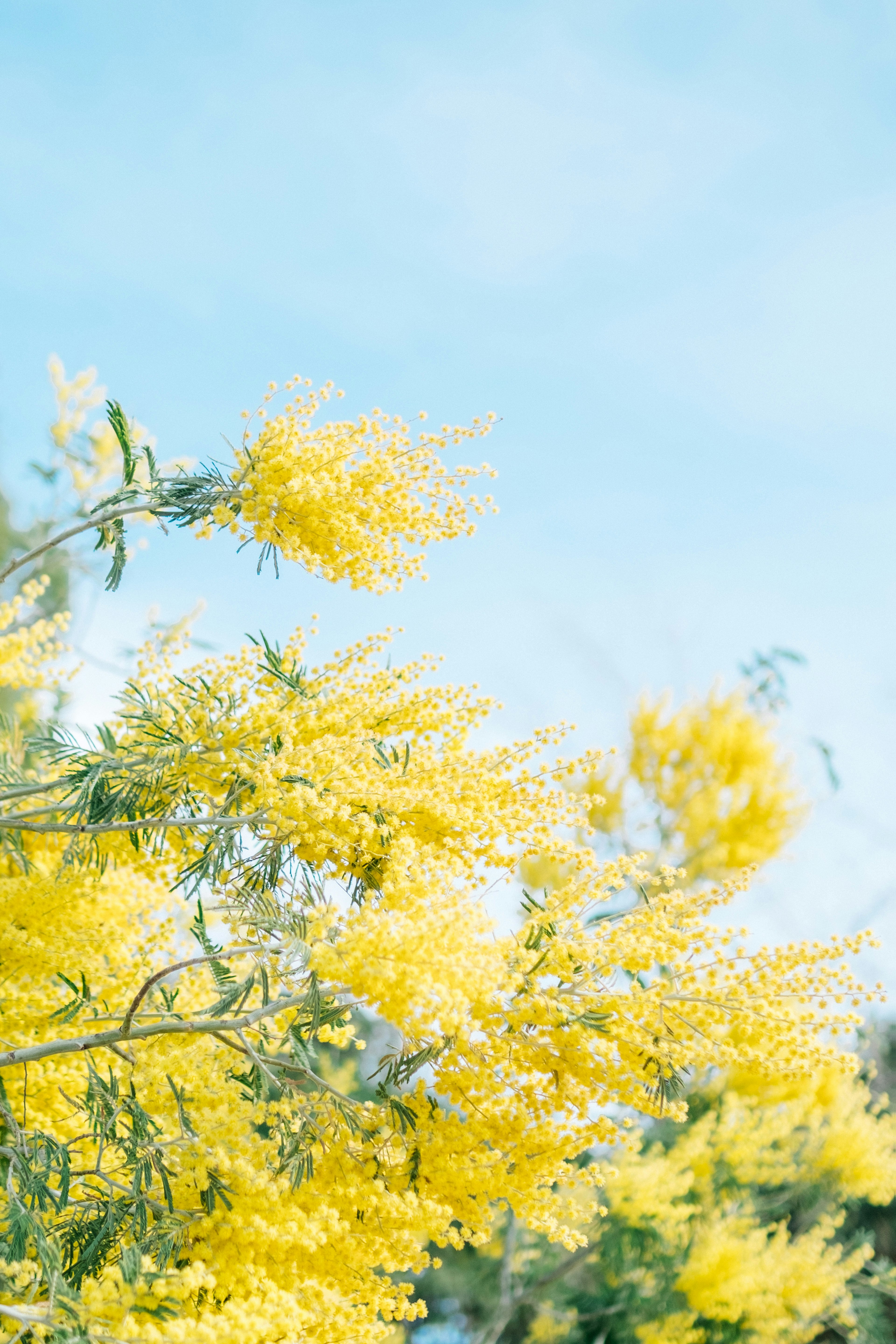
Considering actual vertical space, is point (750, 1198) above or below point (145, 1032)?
below

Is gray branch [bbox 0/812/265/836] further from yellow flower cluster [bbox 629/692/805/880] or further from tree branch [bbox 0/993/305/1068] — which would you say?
yellow flower cluster [bbox 629/692/805/880]

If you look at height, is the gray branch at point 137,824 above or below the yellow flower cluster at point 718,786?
below

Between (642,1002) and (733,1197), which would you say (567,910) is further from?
(733,1197)

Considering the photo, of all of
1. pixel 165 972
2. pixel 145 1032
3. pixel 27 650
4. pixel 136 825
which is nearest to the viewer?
pixel 165 972

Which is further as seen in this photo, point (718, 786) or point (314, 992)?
point (718, 786)

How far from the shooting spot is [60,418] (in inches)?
344

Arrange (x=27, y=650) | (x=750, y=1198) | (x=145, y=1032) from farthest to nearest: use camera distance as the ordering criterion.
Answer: (x=750, y=1198) < (x=27, y=650) < (x=145, y=1032)

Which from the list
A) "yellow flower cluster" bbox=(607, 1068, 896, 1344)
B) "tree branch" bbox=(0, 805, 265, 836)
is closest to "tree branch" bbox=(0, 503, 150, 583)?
"tree branch" bbox=(0, 805, 265, 836)

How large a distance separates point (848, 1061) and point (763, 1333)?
6.09 meters

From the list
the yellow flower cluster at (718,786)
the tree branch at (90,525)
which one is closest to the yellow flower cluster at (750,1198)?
the yellow flower cluster at (718,786)

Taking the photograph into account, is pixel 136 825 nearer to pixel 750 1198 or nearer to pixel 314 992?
pixel 314 992

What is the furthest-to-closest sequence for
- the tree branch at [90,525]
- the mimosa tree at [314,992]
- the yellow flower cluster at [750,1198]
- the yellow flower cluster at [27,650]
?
the yellow flower cluster at [750,1198] < the yellow flower cluster at [27,650] < the tree branch at [90,525] < the mimosa tree at [314,992]

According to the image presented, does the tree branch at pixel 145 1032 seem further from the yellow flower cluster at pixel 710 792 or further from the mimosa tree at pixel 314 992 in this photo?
the yellow flower cluster at pixel 710 792

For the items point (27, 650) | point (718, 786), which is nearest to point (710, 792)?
point (718, 786)
